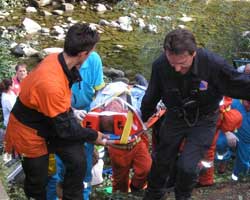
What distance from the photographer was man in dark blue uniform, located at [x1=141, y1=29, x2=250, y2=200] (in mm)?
3975

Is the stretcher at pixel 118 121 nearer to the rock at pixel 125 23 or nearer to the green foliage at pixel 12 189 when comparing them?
the green foliage at pixel 12 189

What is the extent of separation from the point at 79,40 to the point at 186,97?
1.06 metres

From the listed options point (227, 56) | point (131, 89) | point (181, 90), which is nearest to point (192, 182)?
point (181, 90)

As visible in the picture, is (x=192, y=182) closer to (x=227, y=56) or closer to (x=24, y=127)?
(x=24, y=127)

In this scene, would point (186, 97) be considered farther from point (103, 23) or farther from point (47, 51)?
point (103, 23)

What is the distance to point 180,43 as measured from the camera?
3.83 metres

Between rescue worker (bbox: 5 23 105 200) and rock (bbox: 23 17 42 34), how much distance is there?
9.84 meters

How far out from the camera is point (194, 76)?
4113 millimetres

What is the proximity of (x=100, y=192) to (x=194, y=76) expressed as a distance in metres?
2.04

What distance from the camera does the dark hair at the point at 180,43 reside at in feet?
12.6

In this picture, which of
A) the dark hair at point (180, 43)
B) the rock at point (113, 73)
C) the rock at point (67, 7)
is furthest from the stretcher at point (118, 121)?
the rock at point (67, 7)

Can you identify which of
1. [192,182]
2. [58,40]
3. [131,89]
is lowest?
[58,40]

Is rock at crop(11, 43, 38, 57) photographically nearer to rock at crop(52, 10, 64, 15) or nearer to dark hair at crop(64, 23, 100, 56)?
rock at crop(52, 10, 64, 15)

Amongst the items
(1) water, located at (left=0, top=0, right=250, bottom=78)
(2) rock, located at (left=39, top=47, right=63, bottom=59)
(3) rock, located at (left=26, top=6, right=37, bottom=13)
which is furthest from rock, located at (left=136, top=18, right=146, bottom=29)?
Answer: (3) rock, located at (left=26, top=6, right=37, bottom=13)
